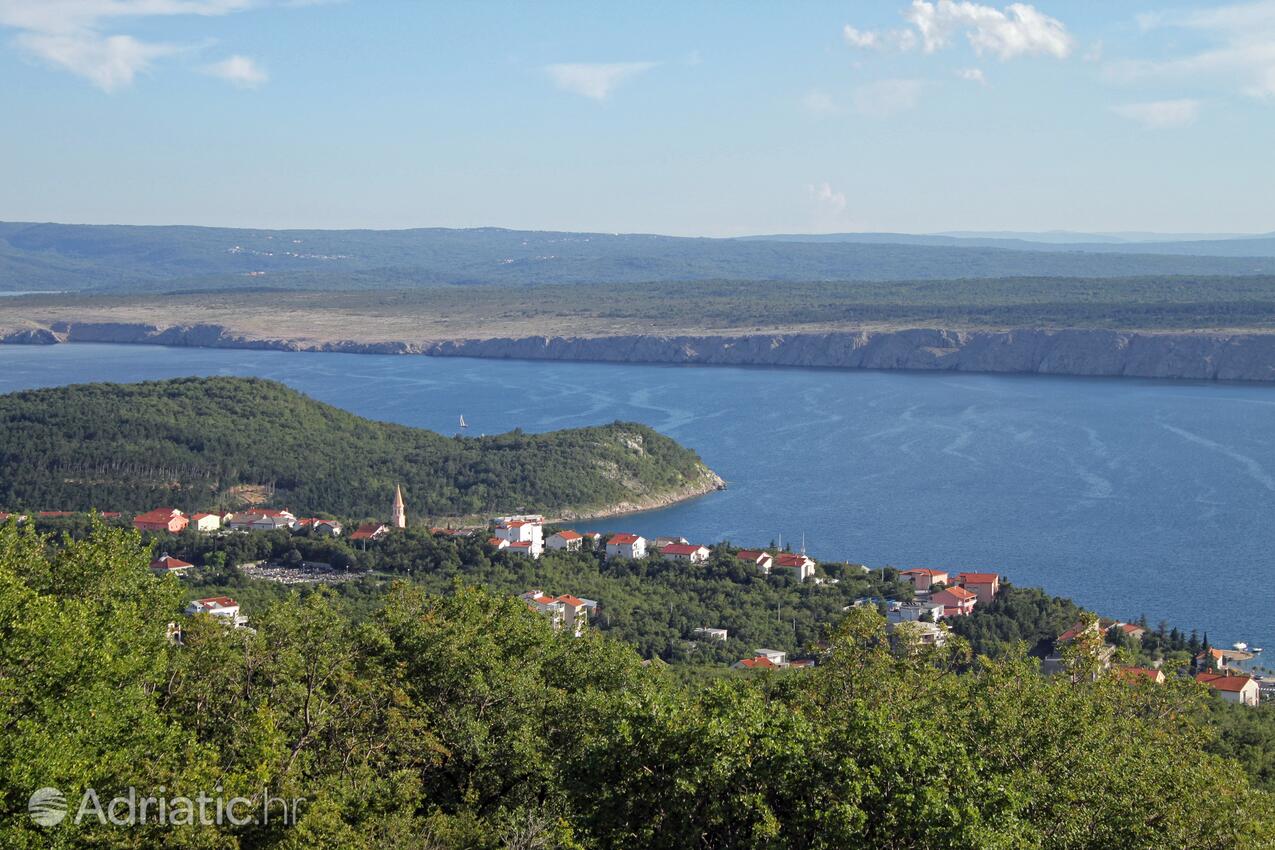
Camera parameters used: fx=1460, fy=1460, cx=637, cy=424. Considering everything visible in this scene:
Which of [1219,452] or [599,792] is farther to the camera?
[1219,452]

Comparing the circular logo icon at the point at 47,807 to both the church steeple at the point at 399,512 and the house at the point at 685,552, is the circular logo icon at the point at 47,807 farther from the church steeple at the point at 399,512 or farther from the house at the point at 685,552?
the church steeple at the point at 399,512

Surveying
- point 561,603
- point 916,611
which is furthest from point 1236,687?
point 561,603

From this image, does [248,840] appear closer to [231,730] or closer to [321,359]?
[231,730]

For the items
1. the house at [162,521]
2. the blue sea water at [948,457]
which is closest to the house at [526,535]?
the blue sea water at [948,457]

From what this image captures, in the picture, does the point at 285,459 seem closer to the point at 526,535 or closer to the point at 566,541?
the point at 526,535

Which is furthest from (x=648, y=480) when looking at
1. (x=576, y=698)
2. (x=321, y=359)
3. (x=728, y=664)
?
(x=321, y=359)

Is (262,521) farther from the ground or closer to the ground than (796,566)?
closer to the ground

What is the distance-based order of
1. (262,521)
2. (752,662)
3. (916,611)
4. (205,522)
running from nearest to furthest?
1. (752,662)
2. (916,611)
3. (205,522)
4. (262,521)
